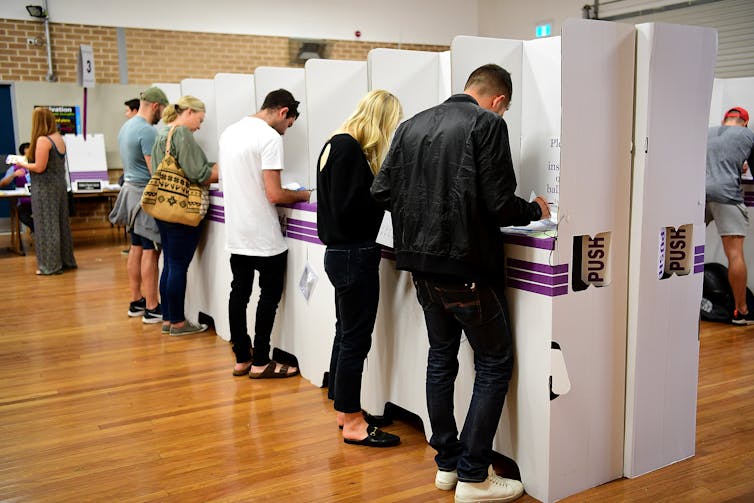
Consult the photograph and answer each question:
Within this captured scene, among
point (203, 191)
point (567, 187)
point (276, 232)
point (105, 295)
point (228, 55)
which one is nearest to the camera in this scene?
point (567, 187)

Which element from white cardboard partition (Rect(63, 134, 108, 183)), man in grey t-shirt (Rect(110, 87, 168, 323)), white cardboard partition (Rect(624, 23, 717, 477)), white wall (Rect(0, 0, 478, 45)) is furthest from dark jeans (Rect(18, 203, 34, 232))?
white cardboard partition (Rect(624, 23, 717, 477))

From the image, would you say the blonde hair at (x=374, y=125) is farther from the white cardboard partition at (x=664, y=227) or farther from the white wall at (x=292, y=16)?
the white wall at (x=292, y=16)

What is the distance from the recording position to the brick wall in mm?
9070

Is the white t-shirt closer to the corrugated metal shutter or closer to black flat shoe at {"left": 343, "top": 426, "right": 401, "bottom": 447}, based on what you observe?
black flat shoe at {"left": 343, "top": 426, "right": 401, "bottom": 447}

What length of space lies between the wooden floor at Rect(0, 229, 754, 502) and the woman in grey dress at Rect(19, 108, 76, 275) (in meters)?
2.32

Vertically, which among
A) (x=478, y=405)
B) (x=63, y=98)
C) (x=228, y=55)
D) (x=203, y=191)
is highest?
(x=228, y=55)

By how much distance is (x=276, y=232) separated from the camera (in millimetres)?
3682

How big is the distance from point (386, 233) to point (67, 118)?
7.82 m

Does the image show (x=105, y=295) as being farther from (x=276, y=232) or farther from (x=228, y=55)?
(x=228, y=55)

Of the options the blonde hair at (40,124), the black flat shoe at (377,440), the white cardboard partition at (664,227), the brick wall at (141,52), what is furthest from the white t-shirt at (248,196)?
the brick wall at (141,52)

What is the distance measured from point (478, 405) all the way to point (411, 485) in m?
0.44

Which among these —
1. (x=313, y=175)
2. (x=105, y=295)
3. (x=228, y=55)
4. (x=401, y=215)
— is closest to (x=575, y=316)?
(x=401, y=215)

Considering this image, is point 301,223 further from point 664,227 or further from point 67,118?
point 67,118

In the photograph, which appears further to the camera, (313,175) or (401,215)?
(313,175)
